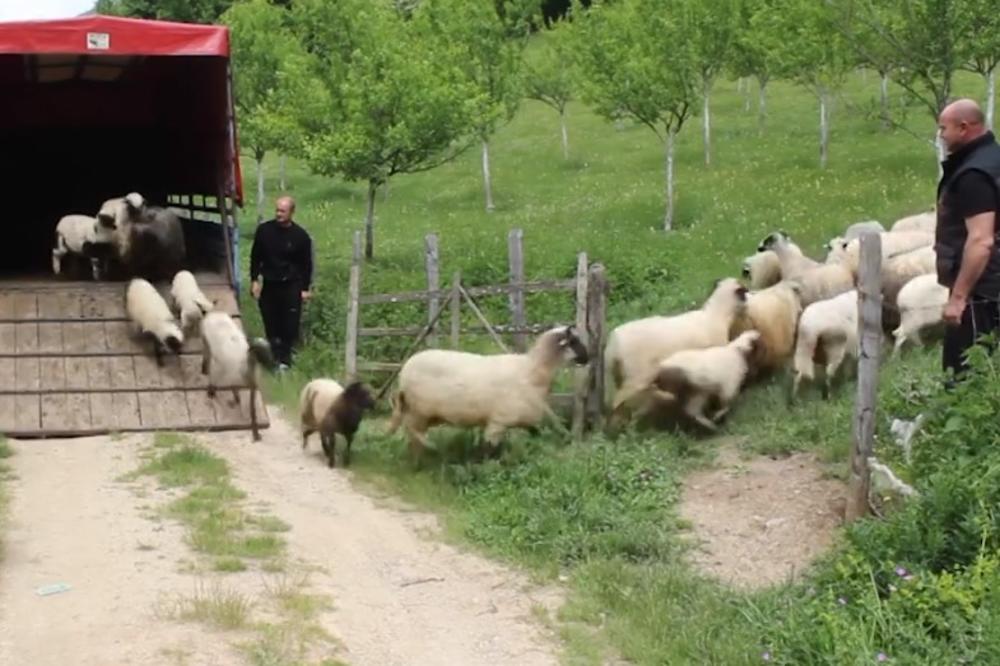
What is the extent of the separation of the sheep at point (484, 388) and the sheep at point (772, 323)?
1.78m

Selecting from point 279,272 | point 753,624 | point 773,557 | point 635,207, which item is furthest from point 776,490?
point 635,207

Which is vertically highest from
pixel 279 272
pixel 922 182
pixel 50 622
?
pixel 922 182

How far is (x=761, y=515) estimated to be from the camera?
819 cm

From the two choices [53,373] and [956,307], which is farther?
[53,373]

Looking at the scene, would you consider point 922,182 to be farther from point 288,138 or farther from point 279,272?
point 279,272

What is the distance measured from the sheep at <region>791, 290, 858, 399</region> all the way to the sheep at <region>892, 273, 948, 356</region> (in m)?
0.54

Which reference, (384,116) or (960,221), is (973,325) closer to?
(960,221)

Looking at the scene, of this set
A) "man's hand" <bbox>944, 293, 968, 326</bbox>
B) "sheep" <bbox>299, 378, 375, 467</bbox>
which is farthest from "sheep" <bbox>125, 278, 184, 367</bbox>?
"man's hand" <bbox>944, 293, 968, 326</bbox>

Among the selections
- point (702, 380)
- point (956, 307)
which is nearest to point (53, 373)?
point (702, 380)

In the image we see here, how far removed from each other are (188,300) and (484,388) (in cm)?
461

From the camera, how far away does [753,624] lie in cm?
611

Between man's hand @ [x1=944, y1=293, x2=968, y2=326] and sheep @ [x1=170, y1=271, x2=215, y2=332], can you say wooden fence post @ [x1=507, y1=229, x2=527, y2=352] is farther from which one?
man's hand @ [x1=944, y1=293, x2=968, y2=326]

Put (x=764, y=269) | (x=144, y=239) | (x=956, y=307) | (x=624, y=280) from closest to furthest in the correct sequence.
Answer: (x=956, y=307)
(x=764, y=269)
(x=144, y=239)
(x=624, y=280)

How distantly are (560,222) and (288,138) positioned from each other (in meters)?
5.60
